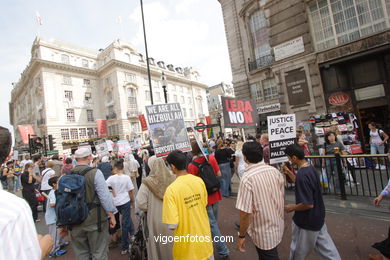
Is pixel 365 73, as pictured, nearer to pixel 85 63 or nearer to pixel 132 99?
pixel 132 99

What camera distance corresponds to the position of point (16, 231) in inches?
37.8

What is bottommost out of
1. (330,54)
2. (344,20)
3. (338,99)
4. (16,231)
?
(16,231)

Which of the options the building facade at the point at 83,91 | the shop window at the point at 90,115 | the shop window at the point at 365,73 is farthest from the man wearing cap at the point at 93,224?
the shop window at the point at 90,115

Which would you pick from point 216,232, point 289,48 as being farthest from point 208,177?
point 289,48

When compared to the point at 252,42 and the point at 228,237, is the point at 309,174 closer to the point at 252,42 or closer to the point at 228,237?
the point at 228,237

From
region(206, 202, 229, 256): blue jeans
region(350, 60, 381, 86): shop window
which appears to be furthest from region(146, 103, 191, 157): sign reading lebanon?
region(350, 60, 381, 86): shop window

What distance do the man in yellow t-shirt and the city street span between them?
1.40 m

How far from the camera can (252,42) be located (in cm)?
1587

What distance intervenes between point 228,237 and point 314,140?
8898 mm

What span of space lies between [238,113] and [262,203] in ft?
17.2

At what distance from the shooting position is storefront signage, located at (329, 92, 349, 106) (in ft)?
35.4

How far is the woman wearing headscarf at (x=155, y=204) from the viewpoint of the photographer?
119 inches

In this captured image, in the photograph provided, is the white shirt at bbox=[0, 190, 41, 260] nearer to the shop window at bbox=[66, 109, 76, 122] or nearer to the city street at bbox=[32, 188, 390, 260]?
the city street at bbox=[32, 188, 390, 260]

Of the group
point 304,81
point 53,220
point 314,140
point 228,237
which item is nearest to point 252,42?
point 304,81
